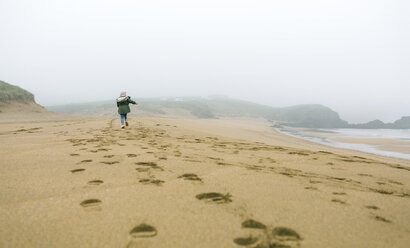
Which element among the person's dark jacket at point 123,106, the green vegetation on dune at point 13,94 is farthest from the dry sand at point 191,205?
the green vegetation on dune at point 13,94

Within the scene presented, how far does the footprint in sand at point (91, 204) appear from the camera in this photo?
2025 mm

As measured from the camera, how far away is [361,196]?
2637 mm

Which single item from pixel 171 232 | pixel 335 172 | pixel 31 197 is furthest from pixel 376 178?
pixel 31 197

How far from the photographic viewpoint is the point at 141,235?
1655 millimetres

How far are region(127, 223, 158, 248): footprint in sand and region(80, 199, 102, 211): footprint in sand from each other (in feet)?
1.75

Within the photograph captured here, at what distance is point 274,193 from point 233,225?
903mm

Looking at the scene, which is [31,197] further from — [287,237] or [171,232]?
[287,237]

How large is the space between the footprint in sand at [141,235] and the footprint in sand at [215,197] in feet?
2.33

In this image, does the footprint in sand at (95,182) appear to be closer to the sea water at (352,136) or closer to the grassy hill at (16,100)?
the sea water at (352,136)

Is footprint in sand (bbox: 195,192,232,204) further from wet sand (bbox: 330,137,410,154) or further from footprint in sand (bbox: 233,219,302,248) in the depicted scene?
wet sand (bbox: 330,137,410,154)

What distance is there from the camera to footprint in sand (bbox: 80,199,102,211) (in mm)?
2025

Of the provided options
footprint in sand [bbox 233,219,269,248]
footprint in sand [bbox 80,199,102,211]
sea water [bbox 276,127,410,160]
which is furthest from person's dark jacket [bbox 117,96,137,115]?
sea water [bbox 276,127,410,160]

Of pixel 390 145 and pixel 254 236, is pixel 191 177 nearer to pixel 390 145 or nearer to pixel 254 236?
pixel 254 236

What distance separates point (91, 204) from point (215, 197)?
124 cm
